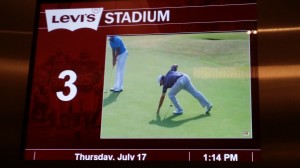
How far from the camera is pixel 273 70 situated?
162cm

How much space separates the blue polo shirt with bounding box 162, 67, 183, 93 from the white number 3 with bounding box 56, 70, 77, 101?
33 cm

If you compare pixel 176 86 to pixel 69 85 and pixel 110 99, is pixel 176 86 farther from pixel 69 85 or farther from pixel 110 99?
pixel 69 85

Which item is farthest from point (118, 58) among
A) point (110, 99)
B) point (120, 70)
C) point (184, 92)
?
point (184, 92)

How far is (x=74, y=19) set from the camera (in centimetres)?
178

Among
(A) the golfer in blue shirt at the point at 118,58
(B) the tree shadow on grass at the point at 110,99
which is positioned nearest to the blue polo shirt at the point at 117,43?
(A) the golfer in blue shirt at the point at 118,58

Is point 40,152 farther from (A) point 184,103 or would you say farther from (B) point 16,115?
(A) point 184,103

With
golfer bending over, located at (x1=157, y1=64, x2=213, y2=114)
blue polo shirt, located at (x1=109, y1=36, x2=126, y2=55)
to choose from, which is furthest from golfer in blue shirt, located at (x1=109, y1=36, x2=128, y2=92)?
golfer bending over, located at (x1=157, y1=64, x2=213, y2=114)

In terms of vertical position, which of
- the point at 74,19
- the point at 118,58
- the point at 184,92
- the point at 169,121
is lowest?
the point at 169,121

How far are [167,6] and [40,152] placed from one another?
0.70 m

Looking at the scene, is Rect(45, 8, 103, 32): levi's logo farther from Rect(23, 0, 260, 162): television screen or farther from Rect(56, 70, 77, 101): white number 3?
Rect(56, 70, 77, 101): white number 3

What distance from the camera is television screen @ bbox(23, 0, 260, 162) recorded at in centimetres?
159

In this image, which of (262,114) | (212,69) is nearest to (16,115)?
(212,69)

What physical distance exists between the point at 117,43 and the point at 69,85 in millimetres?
233

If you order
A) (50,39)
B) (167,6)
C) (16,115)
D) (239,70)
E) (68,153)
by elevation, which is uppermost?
(167,6)
